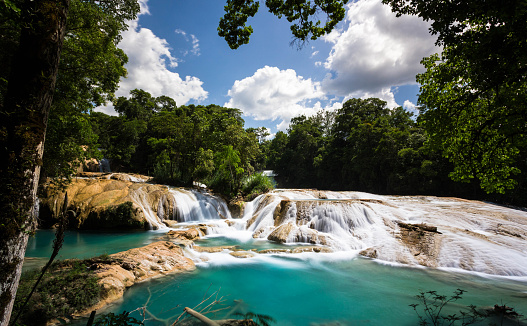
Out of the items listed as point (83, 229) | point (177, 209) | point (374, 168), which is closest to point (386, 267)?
point (177, 209)

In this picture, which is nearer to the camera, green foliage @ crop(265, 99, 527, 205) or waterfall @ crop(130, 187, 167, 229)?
waterfall @ crop(130, 187, 167, 229)

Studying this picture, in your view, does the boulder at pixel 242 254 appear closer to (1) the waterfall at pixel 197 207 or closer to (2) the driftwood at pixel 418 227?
(1) the waterfall at pixel 197 207

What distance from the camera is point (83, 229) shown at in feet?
38.4

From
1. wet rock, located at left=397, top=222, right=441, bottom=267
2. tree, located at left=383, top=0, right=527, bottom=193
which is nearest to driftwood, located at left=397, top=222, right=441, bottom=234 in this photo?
wet rock, located at left=397, top=222, right=441, bottom=267

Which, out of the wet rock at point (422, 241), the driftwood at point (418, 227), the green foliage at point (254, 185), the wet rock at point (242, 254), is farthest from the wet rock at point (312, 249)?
the green foliage at point (254, 185)

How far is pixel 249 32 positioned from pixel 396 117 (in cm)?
3881

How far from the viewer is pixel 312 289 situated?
20.1 feet

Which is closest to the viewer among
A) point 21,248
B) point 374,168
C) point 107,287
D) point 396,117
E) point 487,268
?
point 21,248

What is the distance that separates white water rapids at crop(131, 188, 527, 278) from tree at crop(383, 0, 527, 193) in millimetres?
3245

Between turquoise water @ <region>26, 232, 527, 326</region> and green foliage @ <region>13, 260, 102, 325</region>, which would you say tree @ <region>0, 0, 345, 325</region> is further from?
turquoise water @ <region>26, 232, 527, 326</region>

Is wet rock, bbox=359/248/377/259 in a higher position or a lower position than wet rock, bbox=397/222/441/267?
lower

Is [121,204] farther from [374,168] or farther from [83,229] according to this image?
[374,168]

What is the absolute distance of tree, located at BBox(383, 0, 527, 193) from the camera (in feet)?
12.6

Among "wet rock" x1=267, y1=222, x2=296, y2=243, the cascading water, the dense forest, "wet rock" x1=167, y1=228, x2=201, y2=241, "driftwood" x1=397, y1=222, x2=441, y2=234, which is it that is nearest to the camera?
the cascading water
